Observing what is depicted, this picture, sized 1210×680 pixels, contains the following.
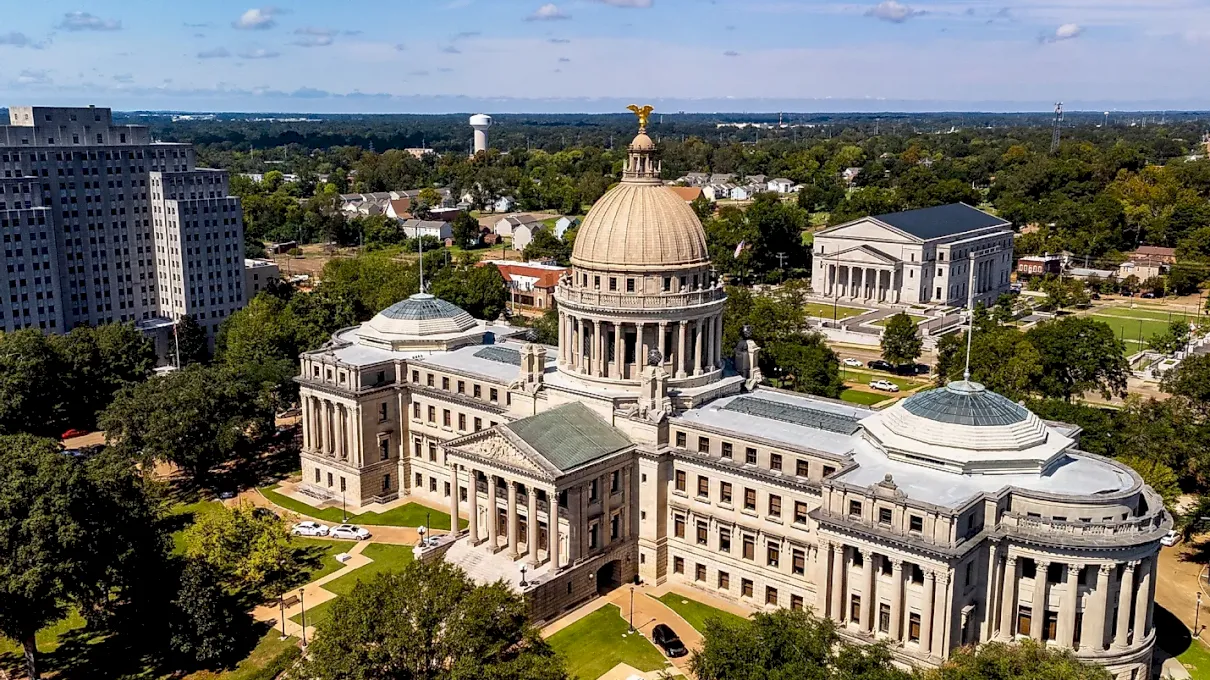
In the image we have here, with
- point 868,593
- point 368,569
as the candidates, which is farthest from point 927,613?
point 368,569

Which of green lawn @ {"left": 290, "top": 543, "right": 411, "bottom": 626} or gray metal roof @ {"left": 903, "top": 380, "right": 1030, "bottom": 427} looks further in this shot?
green lawn @ {"left": 290, "top": 543, "right": 411, "bottom": 626}

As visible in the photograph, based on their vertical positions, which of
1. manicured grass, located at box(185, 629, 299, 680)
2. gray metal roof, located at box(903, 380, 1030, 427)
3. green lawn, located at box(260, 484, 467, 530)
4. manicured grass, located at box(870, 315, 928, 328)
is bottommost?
manicured grass, located at box(185, 629, 299, 680)

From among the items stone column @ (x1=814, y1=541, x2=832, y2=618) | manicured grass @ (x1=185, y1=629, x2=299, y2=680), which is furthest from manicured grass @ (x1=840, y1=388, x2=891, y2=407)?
manicured grass @ (x1=185, y1=629, x2=299, y2=680)

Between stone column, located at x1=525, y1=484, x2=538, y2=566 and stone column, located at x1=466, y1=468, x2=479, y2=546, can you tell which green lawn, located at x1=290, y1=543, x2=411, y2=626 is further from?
stone column, located at x1=525, y1=484, x2=538, y2=566

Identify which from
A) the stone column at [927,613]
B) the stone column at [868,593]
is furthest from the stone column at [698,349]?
the stone column at [927,613]

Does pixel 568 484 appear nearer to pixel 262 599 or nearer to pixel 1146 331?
pixel 262 599

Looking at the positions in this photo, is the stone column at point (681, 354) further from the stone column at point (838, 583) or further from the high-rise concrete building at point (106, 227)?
the high-rise concrete building at point (106, 227)

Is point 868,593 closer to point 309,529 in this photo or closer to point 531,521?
point 531,521
